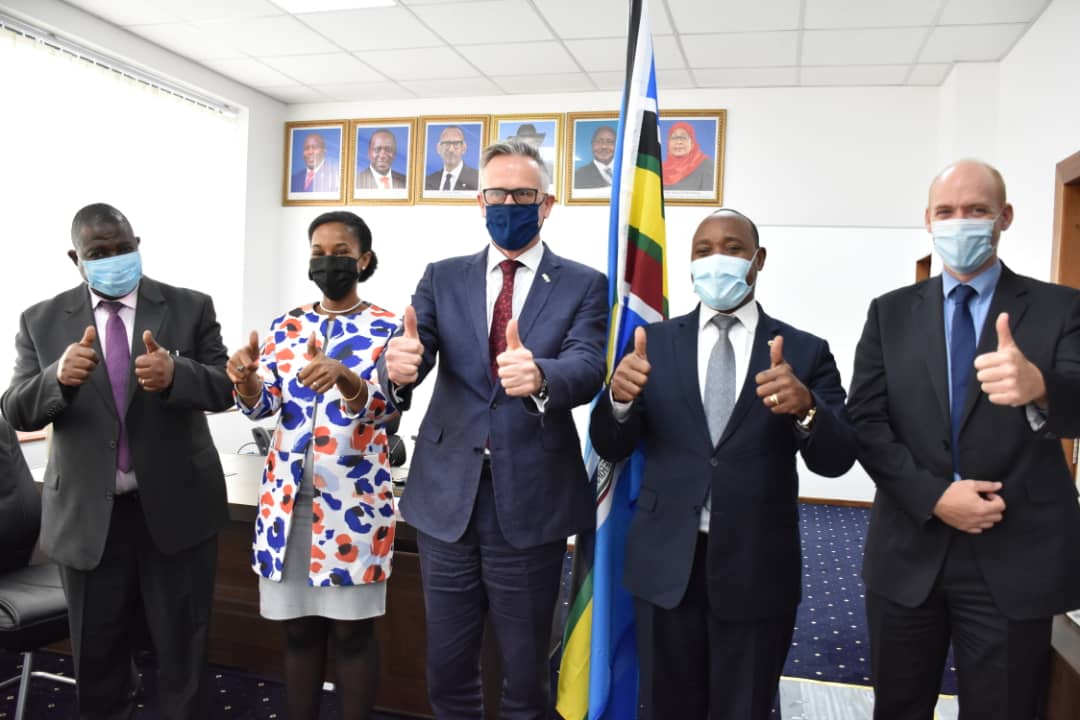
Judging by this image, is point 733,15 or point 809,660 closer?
point 809,660

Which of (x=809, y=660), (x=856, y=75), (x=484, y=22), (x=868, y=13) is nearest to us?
(x=809, y=660)

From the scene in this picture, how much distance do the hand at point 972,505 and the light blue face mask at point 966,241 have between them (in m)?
0.48

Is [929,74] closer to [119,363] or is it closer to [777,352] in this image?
[777,352]

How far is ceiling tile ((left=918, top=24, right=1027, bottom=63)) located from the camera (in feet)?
15.9

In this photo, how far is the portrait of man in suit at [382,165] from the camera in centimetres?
701

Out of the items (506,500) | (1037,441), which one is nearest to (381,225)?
(506,500)

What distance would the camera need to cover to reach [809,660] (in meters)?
3.24

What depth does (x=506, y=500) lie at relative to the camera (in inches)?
66.8

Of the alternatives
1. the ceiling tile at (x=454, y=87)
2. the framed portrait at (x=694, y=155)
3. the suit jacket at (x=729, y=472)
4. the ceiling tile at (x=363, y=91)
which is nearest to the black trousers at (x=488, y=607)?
the suit jacket at (x=729, y=472)

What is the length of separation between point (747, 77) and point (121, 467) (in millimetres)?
5528

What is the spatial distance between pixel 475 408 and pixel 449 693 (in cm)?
68

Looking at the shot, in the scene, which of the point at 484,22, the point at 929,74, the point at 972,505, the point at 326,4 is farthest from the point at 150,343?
the point at 929,74

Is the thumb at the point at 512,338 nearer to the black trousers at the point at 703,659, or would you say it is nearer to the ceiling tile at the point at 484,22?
the black trousers at the point at 703,659

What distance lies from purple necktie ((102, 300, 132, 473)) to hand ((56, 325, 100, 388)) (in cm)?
15
